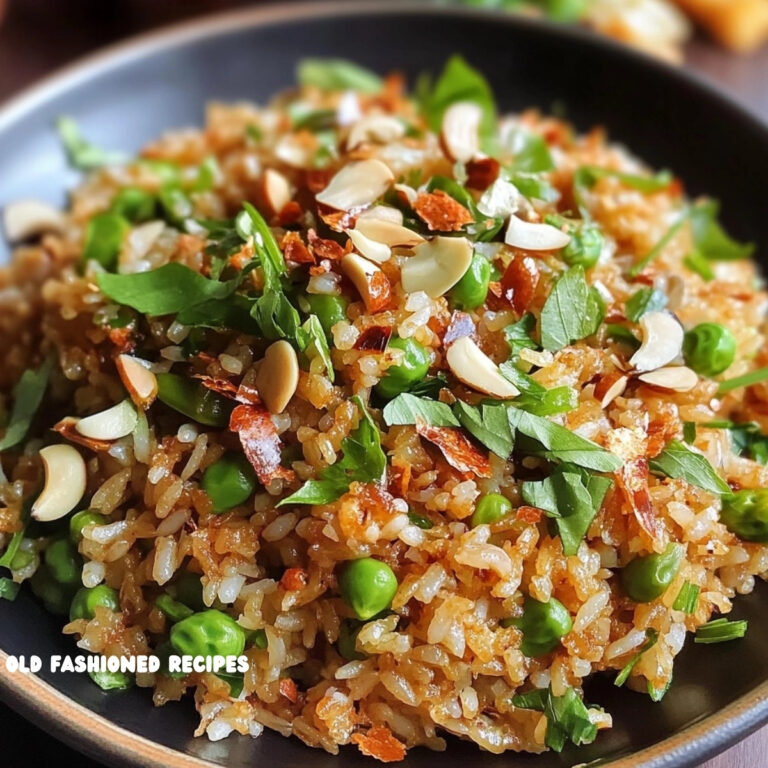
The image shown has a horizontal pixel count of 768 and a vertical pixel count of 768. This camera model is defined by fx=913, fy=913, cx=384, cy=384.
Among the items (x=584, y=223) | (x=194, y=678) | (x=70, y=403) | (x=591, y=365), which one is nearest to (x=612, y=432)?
(x=591, y=365)

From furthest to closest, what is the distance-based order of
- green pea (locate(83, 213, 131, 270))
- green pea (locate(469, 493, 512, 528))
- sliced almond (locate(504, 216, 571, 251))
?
1. green pea (locate(83, 213, 131, 270))
2. sliced almond (locate(504, 216, 571, 251))
3. green pea (locate(469, 493, 512, 528))

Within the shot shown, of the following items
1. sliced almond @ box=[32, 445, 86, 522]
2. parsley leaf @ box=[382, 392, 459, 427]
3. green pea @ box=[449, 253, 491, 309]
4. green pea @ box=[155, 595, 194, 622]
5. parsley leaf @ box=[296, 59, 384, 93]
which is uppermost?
parsley leaf @ box=[296, 59, 384, 93]

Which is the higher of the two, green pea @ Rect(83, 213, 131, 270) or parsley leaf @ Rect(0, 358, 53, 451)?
green pea @ Rect(83, 213, 131, 270)

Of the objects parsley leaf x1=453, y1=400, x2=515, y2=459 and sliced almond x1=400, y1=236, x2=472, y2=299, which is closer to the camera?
parsley leaf x1=453, y1=400, x2=515, y2=459

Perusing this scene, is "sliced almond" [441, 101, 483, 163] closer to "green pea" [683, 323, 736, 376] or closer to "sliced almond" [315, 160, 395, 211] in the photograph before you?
"sliced almond" [315, 160, 395, 211]

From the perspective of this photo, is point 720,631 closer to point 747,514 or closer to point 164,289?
point 747,514

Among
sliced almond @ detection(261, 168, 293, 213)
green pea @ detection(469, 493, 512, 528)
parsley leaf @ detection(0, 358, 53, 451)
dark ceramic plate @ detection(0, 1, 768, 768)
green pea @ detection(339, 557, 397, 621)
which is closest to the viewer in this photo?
green pea @ detection(339, 557, 397, 621)

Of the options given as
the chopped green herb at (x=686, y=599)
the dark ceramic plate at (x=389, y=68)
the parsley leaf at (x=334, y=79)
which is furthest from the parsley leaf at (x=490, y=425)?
the parsley leaf at (x=334, y=79)

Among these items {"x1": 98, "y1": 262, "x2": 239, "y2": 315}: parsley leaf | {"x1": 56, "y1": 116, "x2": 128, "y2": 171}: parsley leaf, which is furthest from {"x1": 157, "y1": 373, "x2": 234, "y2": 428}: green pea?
{"x1": 56, "y1": 116, "x2": 128, "y2": 171}: parsley leaf
